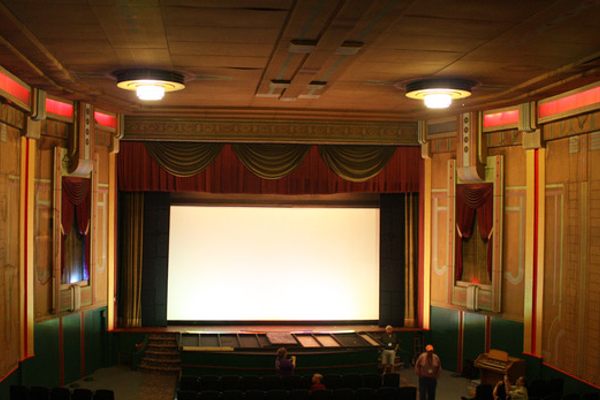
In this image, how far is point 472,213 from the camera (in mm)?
12461

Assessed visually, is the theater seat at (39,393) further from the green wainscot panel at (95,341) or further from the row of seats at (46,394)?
the green wainscot panel at (95,341)

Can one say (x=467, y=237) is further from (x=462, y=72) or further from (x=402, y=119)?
(x=462, y=72)

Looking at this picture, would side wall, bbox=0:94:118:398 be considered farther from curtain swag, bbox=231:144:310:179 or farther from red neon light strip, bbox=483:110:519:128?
red neon light strip, bbox=483:110:519:128

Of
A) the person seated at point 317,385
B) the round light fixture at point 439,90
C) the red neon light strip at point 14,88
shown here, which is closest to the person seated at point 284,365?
the person seated at point 317,385

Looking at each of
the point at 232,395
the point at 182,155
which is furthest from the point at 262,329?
the point at 232,395

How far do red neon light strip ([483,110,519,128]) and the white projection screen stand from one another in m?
3.29

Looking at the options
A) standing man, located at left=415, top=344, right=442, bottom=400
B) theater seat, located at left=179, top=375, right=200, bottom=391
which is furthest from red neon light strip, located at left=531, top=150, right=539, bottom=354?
theater seat, located at left=179, top=375, right=200, bottom=391

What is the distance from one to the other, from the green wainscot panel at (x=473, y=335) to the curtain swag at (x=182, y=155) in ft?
17.2

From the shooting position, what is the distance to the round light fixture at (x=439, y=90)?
968 cm

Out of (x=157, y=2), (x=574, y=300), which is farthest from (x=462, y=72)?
(x=157, y=2)

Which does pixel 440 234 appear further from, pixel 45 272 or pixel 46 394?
pixel 46 394

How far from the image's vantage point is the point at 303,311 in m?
14.4

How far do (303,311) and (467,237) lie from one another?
3.67 m

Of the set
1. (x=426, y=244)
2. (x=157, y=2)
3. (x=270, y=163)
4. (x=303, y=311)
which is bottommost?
(x=303, y=311)
